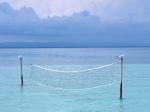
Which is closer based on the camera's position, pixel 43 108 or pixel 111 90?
pixel 43 108

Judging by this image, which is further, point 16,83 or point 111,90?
point 16,83

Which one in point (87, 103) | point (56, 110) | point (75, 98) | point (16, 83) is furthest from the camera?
point (16, 83)

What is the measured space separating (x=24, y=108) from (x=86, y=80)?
12.0m

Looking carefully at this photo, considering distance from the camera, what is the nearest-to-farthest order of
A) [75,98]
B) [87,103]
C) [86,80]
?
1. [87,103]
2. [75,98]
3. [86,80]

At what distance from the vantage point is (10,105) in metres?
20.8

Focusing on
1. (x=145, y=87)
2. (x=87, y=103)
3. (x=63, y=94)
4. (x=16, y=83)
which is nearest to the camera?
(x=87, y=103)

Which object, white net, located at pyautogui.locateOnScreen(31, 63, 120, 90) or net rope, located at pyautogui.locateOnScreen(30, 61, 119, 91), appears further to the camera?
white net, located at pyautogui.locateOnScreen(31, 63, 120, 90)

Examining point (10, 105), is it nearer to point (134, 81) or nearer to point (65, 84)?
point (65, 84)

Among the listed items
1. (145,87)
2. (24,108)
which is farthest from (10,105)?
(145,87)

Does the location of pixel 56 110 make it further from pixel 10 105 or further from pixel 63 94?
pixel 63 94

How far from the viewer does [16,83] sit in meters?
29.0

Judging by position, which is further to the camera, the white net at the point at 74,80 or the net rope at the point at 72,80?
the white net at the point at 74,80

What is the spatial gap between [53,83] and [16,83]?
320 cm

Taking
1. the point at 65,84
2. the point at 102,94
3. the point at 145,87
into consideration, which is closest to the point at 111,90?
the point at 102,94
